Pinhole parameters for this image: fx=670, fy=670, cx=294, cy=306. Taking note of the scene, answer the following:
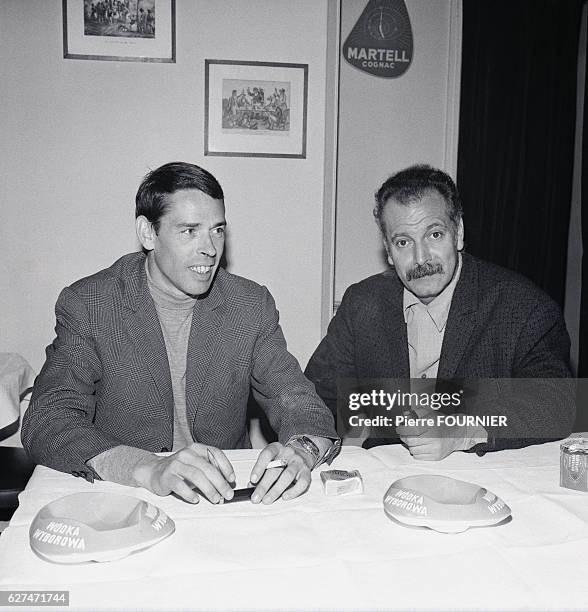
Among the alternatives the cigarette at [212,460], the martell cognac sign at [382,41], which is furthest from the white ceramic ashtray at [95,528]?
the martell cognac sign at [382,41]

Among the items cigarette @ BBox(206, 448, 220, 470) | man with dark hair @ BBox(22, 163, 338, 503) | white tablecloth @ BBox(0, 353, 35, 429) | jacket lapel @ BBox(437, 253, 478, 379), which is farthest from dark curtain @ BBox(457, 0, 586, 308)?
cigarette @ BBox(206, 448, 220, 470)

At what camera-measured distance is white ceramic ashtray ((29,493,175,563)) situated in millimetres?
953

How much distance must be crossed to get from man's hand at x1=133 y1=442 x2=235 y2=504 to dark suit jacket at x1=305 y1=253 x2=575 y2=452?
0.70 m

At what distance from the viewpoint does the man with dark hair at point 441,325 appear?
70.9 inches

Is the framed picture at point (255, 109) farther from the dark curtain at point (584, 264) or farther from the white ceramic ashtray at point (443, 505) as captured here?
the white ceramic ashtray at point (443, 505)

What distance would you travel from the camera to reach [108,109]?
2695 millimetres

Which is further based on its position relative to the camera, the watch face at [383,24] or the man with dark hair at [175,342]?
the watch face at [383,24]

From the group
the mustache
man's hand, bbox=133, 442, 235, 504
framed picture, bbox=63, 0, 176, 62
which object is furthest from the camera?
framed picture, bbox=63, 0, 176, 62

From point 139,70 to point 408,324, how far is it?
5.06ft

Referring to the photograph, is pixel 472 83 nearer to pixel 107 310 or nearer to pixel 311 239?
pixel 311 239

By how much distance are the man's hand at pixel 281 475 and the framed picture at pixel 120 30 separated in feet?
6.31

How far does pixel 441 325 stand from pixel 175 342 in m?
0.78

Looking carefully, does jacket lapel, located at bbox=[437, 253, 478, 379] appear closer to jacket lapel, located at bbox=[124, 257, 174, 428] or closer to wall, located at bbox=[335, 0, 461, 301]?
jacket lapel, located at bbox=[124, 257, 174, 428]

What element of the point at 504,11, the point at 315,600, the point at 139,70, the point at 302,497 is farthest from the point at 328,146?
the point at 315,600
